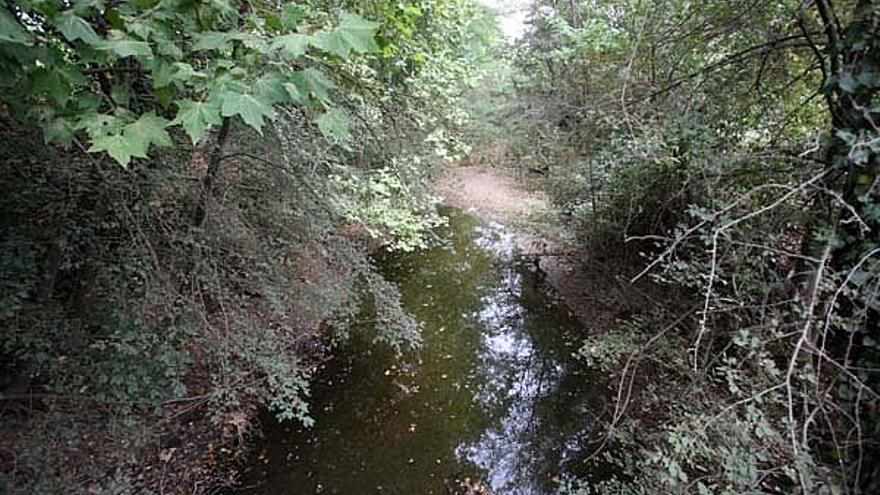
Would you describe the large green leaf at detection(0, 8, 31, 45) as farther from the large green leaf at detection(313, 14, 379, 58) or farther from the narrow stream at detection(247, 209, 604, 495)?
the narrow stream at detection(247, 209, 604, 495)

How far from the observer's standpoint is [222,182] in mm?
3328

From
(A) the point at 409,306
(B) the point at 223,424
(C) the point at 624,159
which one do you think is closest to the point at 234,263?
(B) the point at 223,424

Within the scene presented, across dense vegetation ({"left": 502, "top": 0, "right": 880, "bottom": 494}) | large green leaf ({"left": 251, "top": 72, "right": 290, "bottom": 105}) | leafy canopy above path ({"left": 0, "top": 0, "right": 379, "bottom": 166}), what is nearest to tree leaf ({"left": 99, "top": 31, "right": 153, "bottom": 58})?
leafy canopy above path ({"left": 0, "top": 0, "right": 379, "bottom": 166})

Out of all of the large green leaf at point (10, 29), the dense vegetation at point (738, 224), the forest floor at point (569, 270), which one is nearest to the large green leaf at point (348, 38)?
the large green leaf at point (10, 29)

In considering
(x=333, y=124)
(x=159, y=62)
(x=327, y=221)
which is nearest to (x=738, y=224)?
(x=333, y=124)

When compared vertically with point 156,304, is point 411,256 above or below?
below

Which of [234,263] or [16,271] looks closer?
[16,271]

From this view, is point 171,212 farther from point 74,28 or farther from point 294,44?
point 294,44

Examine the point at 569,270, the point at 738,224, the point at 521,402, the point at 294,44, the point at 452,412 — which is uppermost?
the point at 294,44

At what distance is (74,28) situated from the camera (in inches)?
46.9

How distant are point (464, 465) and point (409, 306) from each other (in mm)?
2739

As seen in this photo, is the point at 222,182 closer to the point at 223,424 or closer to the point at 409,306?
the point at 223,424

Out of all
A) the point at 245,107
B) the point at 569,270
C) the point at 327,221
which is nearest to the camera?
the point at 245,107

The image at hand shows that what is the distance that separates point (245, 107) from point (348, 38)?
339mm
